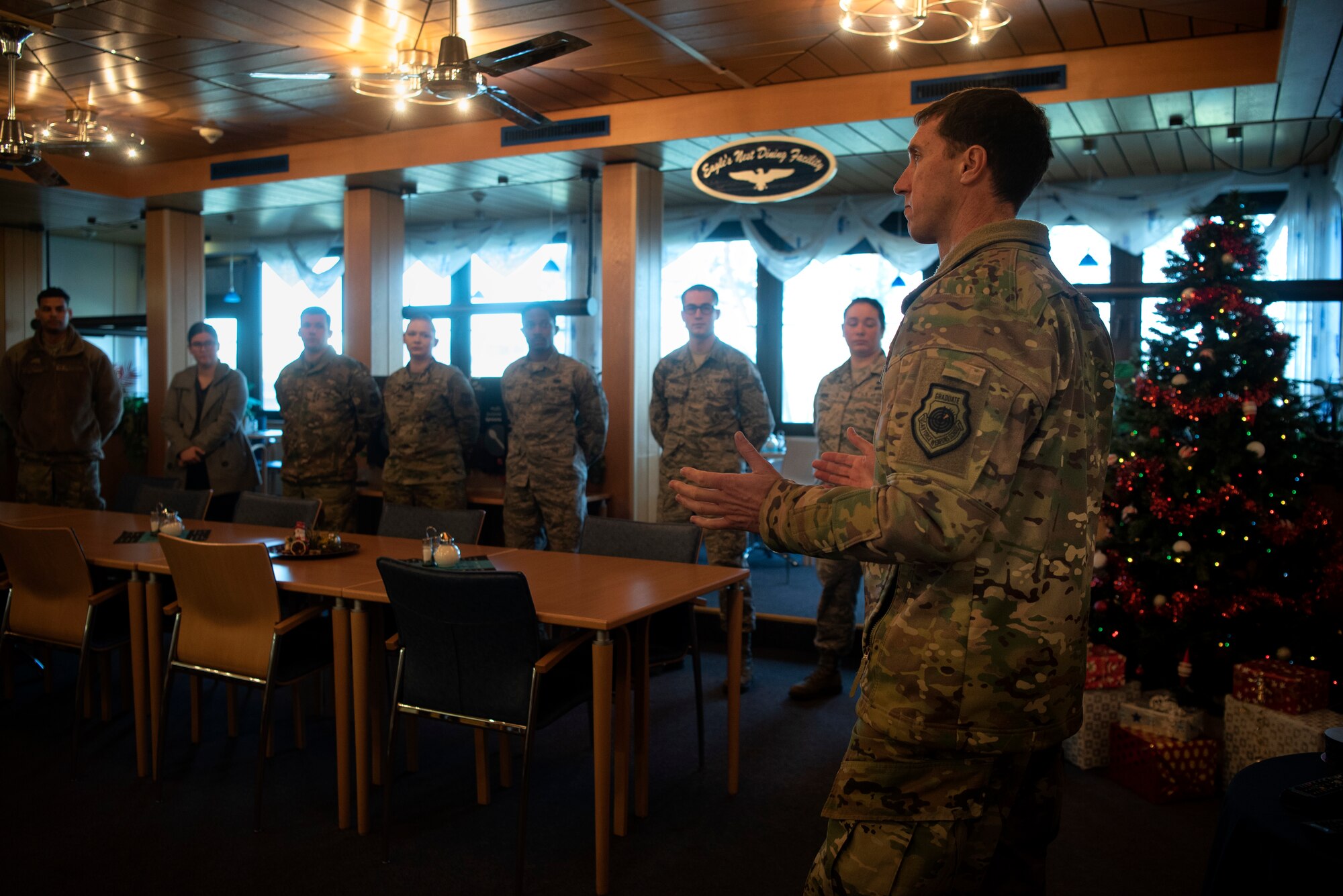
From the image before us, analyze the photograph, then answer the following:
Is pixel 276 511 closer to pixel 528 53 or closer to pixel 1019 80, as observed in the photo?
pixel 528 53

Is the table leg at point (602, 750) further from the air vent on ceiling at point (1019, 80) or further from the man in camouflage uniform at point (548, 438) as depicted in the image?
the air vent on ceiling at point (1019, 80)

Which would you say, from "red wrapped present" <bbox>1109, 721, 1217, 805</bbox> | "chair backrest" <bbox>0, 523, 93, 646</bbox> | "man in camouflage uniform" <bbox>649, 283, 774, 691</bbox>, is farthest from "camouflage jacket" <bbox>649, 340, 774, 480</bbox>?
"chair backrest" <bbox>0, 523, 93, 646</bbox>

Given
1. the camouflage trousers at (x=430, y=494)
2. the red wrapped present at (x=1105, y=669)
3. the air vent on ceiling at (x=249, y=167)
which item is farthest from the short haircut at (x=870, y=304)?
the air vent on ceiling at (x=249, y=167)

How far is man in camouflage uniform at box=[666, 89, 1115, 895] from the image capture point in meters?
1.25

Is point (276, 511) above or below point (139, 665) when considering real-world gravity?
above

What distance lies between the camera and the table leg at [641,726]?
301 cm

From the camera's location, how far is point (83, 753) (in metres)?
3.53

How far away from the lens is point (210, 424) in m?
5.50

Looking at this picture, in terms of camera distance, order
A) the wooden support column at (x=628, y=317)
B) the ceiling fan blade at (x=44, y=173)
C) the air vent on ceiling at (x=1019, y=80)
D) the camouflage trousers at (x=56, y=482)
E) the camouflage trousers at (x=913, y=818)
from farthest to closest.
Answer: the wooden support column at (x=628, y=317)
the camouflage trousers at (x=56, y=482)
the ceiling fan blade at (x=44, y=173)
the air vent on ceiling at (x=1019, y=80)
the camouflage trousers at (x=913, y=818)

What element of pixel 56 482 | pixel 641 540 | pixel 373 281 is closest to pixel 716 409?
pixel 641 540

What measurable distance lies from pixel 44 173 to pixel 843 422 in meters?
4.79

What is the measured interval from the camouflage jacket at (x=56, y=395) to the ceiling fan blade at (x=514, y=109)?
2863 mm

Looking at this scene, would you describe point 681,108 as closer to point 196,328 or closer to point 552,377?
point 552,377

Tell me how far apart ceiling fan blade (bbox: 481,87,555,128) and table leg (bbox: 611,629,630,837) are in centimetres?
254
